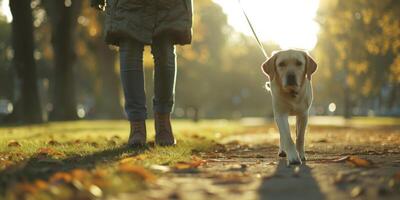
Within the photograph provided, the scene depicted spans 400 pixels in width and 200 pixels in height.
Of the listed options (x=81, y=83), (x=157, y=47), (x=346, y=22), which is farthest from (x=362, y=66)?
(x=81, y=83)

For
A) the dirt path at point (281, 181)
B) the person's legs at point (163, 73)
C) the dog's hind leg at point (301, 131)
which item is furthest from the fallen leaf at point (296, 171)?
the person's legs at point (163, 73)

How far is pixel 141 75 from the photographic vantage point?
693cm

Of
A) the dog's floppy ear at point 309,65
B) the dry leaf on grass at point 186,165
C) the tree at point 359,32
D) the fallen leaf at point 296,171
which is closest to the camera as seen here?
the fallen leaf at point 296,171

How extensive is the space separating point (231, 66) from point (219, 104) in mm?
6838

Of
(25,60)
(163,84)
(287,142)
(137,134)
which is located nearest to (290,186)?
(287,142)

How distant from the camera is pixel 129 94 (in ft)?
22.5

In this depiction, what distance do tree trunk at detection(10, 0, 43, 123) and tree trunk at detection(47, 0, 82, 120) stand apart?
19.0ft

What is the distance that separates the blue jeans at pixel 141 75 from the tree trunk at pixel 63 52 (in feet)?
67.1

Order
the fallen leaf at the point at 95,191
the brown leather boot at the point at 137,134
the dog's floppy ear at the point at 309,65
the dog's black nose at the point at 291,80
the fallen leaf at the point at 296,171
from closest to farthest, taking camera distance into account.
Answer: the fallen leaf at the point at 95,191 → the fallen leaf at the point at 296,171 → the dog's black nose at the point at 291,80 → the dog's floppy ear at the point at 309,65 → the brown leather boot at the point at 137,134

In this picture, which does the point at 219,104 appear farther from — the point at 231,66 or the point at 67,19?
the point at 67,19

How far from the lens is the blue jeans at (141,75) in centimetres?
684

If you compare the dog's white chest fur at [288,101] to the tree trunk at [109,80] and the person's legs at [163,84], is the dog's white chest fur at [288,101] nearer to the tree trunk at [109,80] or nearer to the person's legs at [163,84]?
the person's legs at [163,84]

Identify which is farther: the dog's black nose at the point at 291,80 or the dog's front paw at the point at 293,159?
the dog's black nose at the point at 291,80

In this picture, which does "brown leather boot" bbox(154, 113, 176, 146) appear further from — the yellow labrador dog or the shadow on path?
the shadow on path
